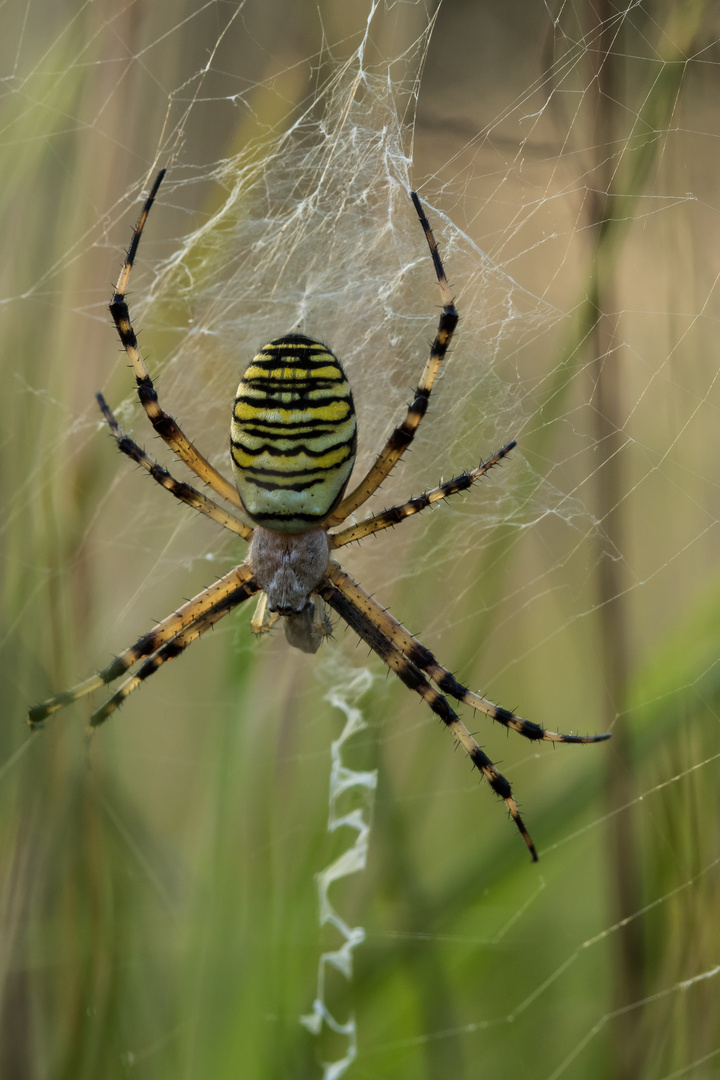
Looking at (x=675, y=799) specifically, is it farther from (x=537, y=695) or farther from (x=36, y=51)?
(x=36, y=51)

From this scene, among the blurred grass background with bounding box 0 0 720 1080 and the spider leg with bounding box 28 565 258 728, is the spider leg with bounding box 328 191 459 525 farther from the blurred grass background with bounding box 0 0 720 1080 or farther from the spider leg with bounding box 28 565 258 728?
the spider leg with bounding box 28 565 258 728

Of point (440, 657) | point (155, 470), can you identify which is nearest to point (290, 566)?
point (155, 470)


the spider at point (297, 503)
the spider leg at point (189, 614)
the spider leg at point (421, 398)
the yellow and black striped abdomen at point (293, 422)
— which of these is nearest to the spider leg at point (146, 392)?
the spider at point (297, 503)

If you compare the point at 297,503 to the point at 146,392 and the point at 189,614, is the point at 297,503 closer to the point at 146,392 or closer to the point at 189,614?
the point at 146,392

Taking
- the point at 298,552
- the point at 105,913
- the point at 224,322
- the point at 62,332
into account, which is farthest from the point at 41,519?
the point at 224,322

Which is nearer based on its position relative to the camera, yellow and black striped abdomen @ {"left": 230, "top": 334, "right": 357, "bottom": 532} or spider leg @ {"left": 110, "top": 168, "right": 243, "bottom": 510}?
yellow and black striped abdomen @ {"left": 230, "top": 334, "right": 357, "bottom": 532}

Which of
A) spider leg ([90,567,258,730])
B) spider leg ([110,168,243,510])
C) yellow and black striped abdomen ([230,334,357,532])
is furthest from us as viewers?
spider leg ([90,567,258,730])

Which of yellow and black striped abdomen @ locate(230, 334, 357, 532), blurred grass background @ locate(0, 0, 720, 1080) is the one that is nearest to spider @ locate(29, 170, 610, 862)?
yellow and black striped abdomen @ locate(230, 334, 357, 532)
